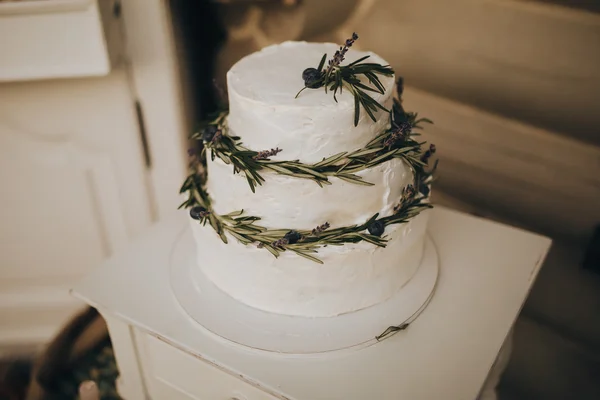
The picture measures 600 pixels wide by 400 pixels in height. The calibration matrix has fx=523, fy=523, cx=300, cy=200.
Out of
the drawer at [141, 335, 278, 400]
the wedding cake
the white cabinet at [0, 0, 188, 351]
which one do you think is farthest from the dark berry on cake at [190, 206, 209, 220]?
the white cabinet at [0, 0, 188, 351]

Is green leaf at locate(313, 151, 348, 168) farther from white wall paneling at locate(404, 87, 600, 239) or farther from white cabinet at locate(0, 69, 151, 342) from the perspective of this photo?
white cabinet at locate(0, 69, 151, 342)

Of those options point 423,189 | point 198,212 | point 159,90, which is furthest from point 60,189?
point 423,189

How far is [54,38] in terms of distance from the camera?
3.31 ft

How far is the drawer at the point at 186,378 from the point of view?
30.3 inches

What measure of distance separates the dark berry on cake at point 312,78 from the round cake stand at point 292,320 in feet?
1.10

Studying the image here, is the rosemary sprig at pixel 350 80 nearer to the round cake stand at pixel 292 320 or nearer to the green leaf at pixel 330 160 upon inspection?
the green leaf at pixel 330 160

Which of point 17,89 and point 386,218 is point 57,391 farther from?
point 386,218

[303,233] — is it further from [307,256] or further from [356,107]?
[356,107]

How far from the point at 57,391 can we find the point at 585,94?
134cm

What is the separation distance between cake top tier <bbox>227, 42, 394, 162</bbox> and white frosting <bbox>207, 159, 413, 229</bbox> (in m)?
0.04

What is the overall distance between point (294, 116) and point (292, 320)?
30cm

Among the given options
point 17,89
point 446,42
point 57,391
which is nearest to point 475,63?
point 446,42

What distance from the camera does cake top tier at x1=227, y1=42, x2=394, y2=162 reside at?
2.19 ft

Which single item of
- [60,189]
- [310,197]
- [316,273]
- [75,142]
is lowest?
[60,189]
